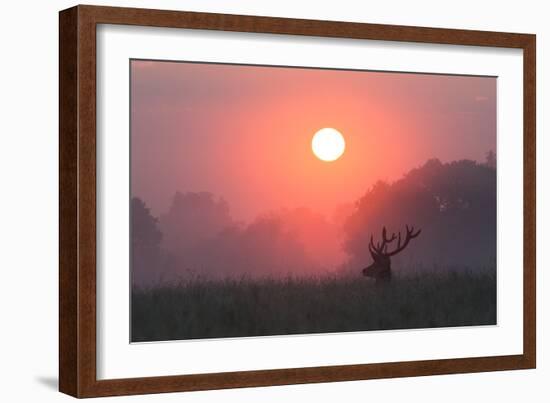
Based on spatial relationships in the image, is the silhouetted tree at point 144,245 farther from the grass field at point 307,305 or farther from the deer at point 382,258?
the deer at point 382,258

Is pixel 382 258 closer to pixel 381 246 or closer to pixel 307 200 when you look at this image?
pixel 381 246

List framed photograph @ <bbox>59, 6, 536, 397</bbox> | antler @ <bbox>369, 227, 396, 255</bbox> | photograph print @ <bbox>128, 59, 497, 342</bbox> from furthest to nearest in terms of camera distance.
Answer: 1. antler @ <bbox>369, 227, 396, 255</bbox>
2. photograph print @ <bbox>128, 59, 497, 342</bbox>
3. framed photograph @ <bbox>59, 6, 536, 397</bbox>

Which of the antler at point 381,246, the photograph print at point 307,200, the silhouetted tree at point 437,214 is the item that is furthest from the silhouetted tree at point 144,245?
the antler at point 381,246

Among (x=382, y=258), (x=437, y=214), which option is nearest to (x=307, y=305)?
(x=382, y=258)

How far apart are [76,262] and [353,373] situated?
1.48 metres

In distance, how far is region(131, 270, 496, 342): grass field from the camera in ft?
21.6

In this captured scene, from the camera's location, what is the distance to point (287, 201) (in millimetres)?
6812

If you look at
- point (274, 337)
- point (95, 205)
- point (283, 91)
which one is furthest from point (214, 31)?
point (274, 337)

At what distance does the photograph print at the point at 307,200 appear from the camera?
658 centimetres

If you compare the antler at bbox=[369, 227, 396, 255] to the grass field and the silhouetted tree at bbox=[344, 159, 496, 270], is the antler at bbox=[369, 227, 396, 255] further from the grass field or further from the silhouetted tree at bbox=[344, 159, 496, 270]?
the grass field

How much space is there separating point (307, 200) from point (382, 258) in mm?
476

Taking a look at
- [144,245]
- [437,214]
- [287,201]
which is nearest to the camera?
[144,245]

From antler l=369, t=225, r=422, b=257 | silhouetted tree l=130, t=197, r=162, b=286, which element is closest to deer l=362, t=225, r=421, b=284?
antler l=369, t=225, r=422, b=257

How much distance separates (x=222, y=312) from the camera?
6688mm
